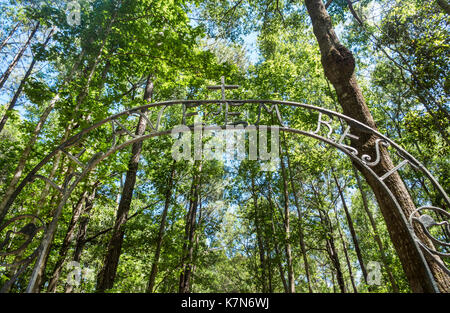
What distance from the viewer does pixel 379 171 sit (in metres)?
2.40

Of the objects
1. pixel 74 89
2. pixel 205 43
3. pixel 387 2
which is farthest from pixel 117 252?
pixel 387 2

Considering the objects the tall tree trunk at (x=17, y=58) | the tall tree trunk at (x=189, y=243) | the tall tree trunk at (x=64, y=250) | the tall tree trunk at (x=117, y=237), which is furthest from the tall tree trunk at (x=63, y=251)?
the tall tree trunk at (x=17, y=58)

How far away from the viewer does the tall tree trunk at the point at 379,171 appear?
1924 mm

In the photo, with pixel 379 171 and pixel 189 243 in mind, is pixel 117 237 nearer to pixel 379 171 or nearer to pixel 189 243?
pixel 189 243

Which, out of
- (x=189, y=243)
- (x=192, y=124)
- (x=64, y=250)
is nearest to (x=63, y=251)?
(x=64, y=250)

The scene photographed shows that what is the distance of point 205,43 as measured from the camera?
991 cm

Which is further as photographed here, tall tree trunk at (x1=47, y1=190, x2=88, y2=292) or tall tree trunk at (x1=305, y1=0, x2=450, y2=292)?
tall tree trunk at (x1=47, y1=190, x2=88, y2=292)

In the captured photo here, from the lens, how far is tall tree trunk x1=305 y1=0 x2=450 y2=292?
6.31 ft

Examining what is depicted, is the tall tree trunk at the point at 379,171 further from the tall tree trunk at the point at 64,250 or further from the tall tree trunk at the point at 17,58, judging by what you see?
the tall tree trunk at the point at 17,58

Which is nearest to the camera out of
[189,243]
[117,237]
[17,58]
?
[117,237]

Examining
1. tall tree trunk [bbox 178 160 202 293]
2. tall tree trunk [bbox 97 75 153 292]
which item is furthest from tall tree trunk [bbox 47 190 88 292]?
tall tree trunk [bbox 178 160 202 293]

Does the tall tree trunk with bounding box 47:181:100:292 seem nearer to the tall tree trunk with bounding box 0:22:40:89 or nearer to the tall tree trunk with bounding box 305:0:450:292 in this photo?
the tall tree trunk with bounding box 305:0:450:292
